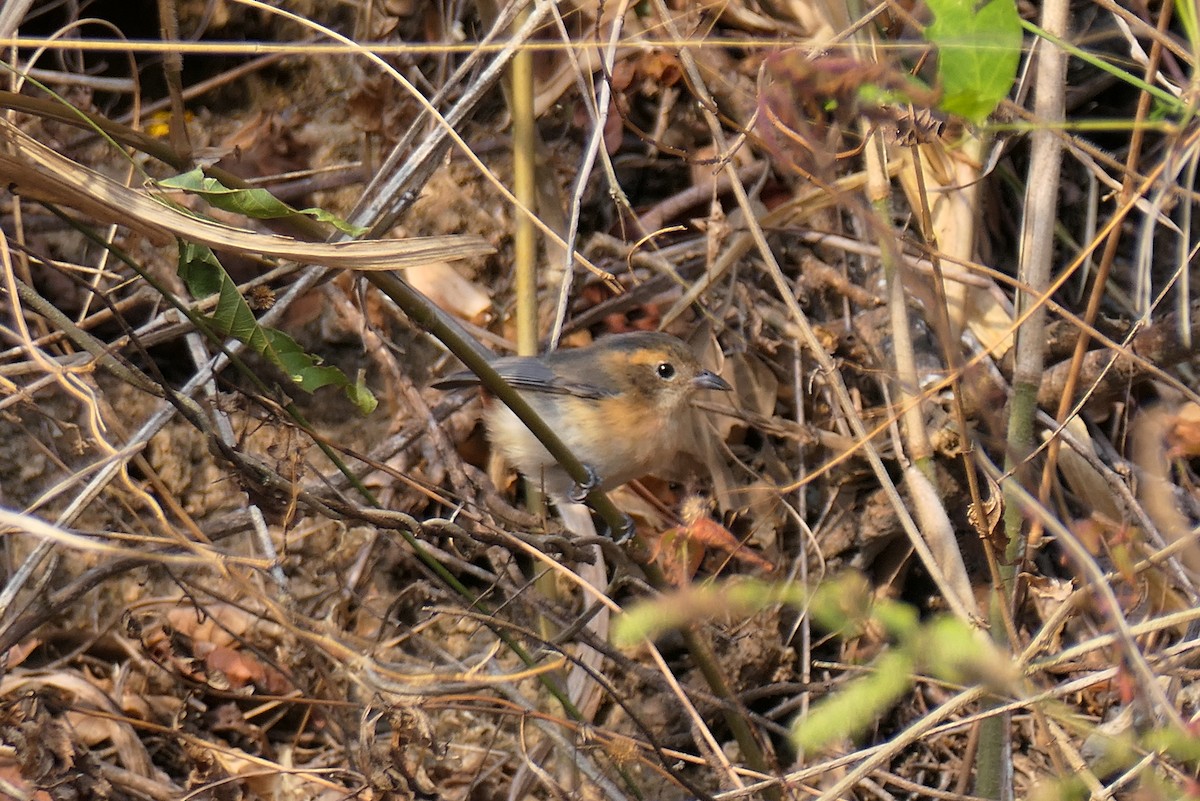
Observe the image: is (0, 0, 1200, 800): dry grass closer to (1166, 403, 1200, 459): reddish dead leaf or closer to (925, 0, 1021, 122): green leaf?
(1166, 403, 1200, 459): reddish dead leaf

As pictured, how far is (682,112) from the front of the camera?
5562mm

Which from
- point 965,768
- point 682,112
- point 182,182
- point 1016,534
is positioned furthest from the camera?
point 682,112

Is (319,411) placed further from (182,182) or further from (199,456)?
(182,182)

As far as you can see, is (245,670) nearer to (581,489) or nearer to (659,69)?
(581,489)

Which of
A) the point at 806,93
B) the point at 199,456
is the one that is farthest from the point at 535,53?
the point at 806,93

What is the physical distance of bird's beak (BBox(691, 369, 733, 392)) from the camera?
16.2 ft

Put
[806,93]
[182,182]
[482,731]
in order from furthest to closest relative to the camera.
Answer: [482,731], [182,182], [806,93]

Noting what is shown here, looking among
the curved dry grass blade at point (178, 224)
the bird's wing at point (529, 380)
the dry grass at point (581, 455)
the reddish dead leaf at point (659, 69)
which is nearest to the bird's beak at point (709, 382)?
the dry grass at point (581, 455)

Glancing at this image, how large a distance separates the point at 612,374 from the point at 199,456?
1820 millimetres

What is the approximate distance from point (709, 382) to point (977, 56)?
2.83m

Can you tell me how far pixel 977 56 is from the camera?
2.22 meters

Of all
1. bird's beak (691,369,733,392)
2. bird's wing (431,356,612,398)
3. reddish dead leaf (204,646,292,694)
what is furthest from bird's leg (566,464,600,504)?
reddish dead leaf (204,646,292,694)

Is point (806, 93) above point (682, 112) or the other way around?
above

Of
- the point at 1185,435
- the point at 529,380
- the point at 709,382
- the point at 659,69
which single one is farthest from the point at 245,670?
the point at 1185,435
